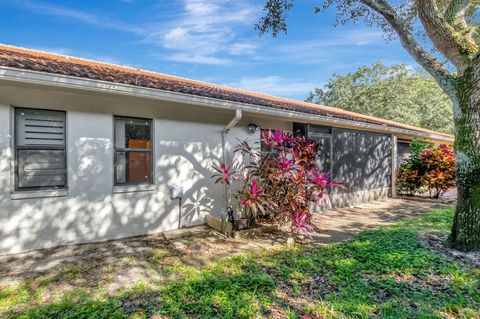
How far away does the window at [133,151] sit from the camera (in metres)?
5.28

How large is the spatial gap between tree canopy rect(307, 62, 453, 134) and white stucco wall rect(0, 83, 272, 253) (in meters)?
22.9

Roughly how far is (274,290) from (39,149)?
448 cm

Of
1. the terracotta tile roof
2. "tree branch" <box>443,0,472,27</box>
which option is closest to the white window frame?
the terracotta tile roof

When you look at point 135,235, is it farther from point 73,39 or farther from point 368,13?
point 368,13

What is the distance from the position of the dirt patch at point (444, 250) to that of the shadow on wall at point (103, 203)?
4.39 meters

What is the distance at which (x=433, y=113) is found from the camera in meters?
24.8

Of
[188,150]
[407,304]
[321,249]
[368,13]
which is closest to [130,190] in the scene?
[188,150]

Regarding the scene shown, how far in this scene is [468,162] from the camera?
14.2 feet

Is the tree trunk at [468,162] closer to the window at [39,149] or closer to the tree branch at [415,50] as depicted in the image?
the tree branch at [415,50]

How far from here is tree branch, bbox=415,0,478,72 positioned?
14.8 ft

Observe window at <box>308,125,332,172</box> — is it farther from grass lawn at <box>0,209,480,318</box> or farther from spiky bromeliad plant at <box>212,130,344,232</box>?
grass lawn at <box>0,209,480,318</box>

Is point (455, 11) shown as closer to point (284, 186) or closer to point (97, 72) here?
point (284, 186)

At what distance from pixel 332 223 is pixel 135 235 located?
4.67 metres

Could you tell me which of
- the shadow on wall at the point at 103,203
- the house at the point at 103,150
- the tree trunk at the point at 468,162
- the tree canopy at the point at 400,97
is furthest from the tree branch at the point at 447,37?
the tree canopy at the point at 400,97
